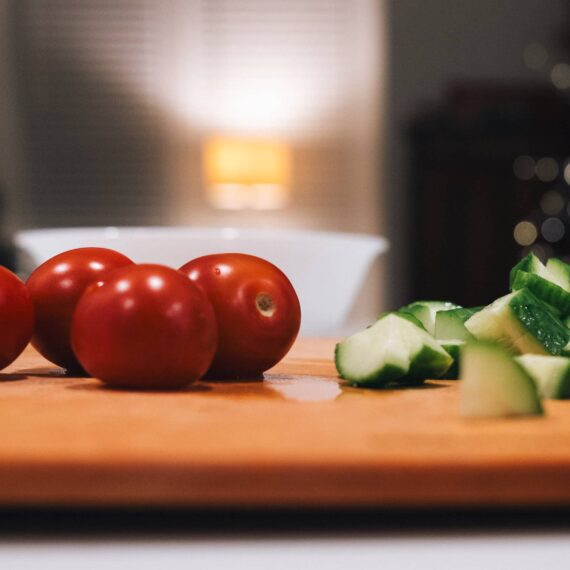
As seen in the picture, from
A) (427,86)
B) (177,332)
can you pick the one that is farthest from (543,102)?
(177,332)

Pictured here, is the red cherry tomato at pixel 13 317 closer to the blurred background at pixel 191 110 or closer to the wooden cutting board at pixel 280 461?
the wooden cutting board at pixel 280 461

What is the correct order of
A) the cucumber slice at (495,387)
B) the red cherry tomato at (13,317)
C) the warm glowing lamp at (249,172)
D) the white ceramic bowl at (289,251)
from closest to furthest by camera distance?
the cucumber slice at (495,387) → the red cherry tomato at (13,317) → the white ceramic bowl at (289,251) → the warm glowing lamp at (249,172)

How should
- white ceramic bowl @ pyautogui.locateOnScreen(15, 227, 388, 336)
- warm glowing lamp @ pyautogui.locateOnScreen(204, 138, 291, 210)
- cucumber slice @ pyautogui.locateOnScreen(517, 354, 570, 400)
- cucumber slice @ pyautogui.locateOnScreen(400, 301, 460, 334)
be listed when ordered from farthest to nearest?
warm glowing lamp @ pyautogui.locateOnScreen(204, 138, 291, 210), white ceramic bowl @ pyautogui.locateOnScreen(15, 227, 388, 336), cucumber slice @ pyautogui.locateOnScreen(400, 301, 460, 334), cucumber slice @ pyautogui.locateOnScreen(517, 354, 570, 400)

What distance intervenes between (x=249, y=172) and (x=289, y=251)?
3.27 metres

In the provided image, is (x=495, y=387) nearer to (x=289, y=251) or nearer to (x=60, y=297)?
(x=60, y=297)

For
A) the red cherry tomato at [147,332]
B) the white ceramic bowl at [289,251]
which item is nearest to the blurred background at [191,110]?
the white ceramic bowl at [289,251]

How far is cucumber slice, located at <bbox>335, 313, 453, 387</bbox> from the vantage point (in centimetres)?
92

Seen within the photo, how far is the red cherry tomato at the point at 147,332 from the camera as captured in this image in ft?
Answer: 2.93

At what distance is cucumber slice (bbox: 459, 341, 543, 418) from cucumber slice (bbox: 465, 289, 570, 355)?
23 centimetres

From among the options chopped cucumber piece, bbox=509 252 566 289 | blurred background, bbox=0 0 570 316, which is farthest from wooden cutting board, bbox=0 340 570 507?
blurred background, bbox=0 0 570 316

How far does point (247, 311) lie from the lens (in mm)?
1010

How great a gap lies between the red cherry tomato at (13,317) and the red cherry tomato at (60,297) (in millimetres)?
22

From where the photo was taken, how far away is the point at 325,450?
60 cm

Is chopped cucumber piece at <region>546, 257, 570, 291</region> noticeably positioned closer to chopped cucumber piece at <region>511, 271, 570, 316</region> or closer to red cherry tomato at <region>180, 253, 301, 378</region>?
chopped cucumber piece at <region>511, 271, 570, 316</region>
